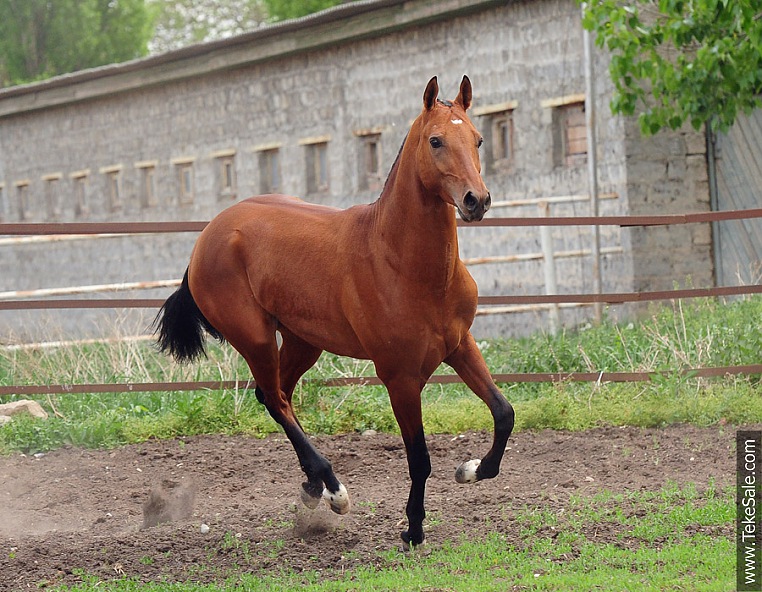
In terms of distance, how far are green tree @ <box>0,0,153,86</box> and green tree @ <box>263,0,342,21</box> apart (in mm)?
7833

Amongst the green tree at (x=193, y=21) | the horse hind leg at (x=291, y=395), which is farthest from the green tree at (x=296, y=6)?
the horse hind leg at (x=291, y=395)

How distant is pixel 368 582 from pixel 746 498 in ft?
6.69

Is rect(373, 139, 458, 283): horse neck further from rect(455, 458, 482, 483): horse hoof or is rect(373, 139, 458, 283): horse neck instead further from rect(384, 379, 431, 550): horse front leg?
rect(455, 458, 482, 483): horse hoof

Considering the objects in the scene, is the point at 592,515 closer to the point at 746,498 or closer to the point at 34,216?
the point at 746,498

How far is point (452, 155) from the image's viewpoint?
4.83 m

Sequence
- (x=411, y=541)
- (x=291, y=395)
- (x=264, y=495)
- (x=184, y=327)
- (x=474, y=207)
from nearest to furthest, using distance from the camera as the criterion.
→ 1. (x=474, y=207)
2. (x=411, y=541)
3. (x=291, y=395)
4. (x=184, y=327)
5. (x=264, y=495)

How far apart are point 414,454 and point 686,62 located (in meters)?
7.26

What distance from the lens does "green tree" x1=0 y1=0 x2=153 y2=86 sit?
37.1 metres

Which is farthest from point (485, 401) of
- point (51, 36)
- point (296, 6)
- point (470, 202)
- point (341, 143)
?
point (51, 36)

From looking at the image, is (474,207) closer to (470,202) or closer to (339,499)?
(470,202)

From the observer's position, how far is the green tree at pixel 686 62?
1032 centimetres

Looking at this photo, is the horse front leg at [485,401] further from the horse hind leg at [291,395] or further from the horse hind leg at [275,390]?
the horse hind leg at [275,390]

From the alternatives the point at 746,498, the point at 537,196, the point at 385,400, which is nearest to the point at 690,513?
the point at 746,498

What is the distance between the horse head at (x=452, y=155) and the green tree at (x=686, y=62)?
538 cm
